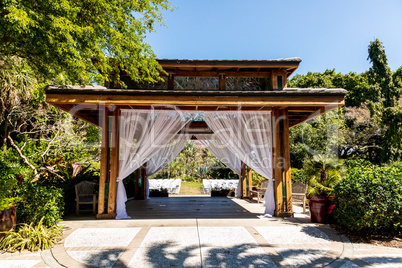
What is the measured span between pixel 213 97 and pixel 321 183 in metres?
3.48

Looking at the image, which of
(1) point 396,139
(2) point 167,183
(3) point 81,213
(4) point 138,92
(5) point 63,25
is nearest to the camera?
(5) point 63,25

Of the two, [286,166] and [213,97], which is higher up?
[213,97]

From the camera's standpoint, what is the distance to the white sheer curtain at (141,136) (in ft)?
21.8

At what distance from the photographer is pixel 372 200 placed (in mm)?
4531

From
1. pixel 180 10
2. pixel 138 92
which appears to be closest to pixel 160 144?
pixel 138 92

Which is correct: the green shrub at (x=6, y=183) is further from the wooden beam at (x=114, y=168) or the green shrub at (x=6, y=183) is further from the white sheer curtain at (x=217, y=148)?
the white sheer curtain at (x=217, y=148)

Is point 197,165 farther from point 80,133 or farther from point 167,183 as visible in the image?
point 80,133

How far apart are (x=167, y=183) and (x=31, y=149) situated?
22.9ft

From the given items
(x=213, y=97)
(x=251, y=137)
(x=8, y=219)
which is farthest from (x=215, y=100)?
(x=8, y=219)

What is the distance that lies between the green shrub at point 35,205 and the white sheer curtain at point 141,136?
6.25ft

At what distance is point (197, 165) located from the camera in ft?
74.4

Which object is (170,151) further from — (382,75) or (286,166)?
(382,75)

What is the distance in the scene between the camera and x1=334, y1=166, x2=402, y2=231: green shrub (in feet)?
14.7

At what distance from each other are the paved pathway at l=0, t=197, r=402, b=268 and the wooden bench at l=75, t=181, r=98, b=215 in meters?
0.99
